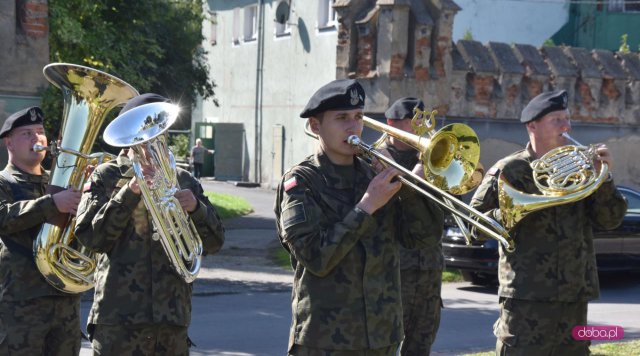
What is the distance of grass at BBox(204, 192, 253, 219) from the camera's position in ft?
72.4

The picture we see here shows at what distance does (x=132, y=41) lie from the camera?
1656 centimetres

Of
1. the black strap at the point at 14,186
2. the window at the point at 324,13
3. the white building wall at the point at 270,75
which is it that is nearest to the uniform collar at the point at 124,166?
the black strap at the point at 14,186

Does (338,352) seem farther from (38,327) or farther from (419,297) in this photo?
(419,297)

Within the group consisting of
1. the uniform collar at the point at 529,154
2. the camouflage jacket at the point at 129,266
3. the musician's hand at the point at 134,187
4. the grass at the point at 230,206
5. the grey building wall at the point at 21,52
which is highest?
the grey building wall at the point at 21,52

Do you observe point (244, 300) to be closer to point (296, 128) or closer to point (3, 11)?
point (3, 11)

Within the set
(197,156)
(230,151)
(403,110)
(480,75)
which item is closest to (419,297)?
(403,110)

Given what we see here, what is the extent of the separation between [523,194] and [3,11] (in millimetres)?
7643

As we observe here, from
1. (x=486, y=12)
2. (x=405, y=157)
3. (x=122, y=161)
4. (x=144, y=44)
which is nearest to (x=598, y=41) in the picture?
(x=486, y=12)

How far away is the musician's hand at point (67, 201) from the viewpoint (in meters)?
5.54

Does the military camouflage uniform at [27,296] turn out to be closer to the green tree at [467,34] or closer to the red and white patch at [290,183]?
the red and white patch at [290,183]

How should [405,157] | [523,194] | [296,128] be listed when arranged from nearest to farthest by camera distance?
[523,194] → [405,157] → [296,128]

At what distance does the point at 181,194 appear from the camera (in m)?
4.93

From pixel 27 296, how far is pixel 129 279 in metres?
0.99

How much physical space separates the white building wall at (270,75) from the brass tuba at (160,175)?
813 inches
